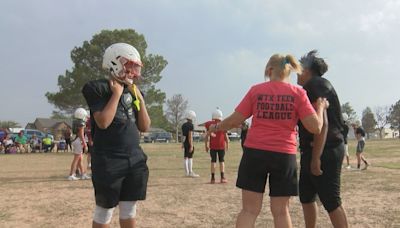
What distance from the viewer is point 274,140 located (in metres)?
3.80

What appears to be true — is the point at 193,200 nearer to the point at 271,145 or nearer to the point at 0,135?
the point at 271,145

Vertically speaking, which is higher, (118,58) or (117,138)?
(118,58)

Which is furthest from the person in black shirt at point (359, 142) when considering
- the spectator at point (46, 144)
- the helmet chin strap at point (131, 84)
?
the spectator at point (46, 144)

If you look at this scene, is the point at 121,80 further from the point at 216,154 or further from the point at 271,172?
the point at 216,154

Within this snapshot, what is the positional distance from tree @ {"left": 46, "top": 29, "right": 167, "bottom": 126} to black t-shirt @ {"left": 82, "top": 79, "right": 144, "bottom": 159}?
3573 centimetres

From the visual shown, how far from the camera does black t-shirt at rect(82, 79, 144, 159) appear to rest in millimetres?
3514

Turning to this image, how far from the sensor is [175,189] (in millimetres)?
9594

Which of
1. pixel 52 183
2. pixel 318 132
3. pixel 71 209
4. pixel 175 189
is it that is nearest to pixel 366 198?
pixel 175 189

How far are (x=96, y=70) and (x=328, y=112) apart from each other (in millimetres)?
36804

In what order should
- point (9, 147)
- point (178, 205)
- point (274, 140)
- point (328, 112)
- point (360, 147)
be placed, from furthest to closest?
point (9, 147), point (360, 147), point (178, 205), point (328, 112), point (274, 140)

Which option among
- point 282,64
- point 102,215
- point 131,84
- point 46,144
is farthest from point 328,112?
point 46,144

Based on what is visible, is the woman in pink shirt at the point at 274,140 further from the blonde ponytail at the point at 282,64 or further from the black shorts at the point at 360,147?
the black shorts at the point at 360,147

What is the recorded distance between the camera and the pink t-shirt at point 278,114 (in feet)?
12.5

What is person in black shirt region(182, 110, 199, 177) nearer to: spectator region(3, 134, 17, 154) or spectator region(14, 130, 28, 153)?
spectator region(3, 134, 17, 154)
